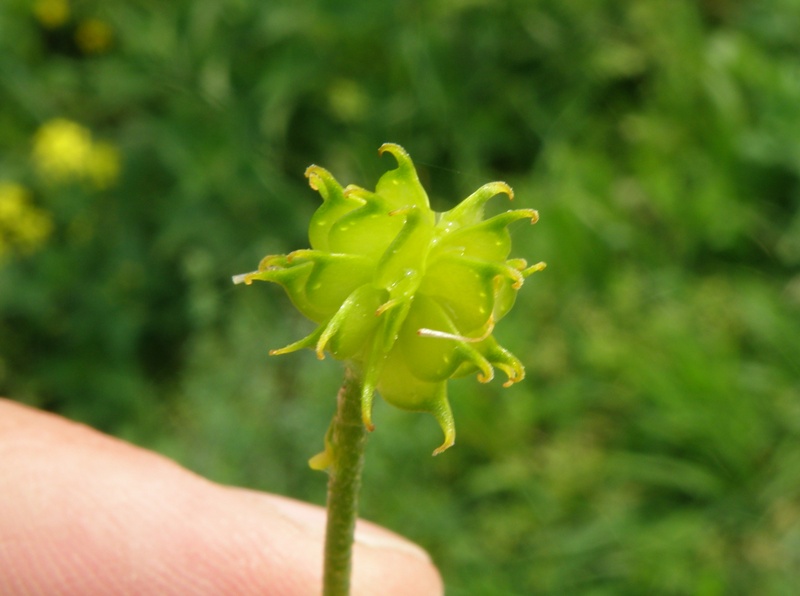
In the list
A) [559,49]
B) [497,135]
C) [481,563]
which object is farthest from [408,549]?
[559,49]

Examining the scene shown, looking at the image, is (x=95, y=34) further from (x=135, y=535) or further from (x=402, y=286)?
(x=402, y=286)

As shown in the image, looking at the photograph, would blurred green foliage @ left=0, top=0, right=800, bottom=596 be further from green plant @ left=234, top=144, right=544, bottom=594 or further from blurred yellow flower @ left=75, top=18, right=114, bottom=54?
green plant @ left=234, top=144, right=544, bottom=594

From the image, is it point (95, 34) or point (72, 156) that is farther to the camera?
point (95, 34)

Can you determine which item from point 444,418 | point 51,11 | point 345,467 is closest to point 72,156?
point 51,11

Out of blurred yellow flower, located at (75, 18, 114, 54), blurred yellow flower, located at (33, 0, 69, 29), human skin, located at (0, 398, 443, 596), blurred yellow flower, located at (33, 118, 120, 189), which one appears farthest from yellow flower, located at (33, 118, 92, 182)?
human skin, located at (0, 398, 443, 596)

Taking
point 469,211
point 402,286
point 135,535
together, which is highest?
point 135,535

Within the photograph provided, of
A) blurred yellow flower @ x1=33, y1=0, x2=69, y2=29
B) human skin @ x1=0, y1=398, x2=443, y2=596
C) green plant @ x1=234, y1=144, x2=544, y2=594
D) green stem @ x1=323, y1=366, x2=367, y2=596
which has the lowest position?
green stem @ x1=323, y1=366, x2=367, y2=596
